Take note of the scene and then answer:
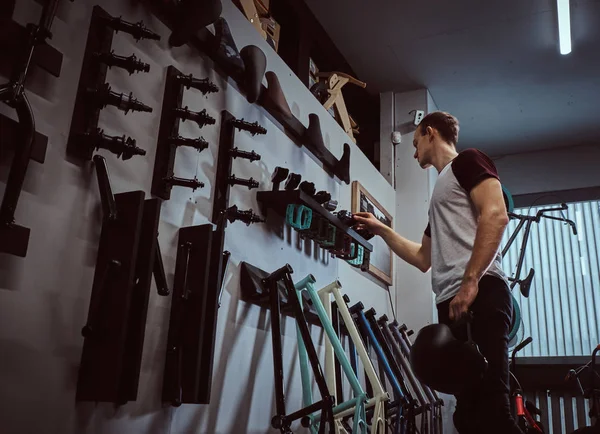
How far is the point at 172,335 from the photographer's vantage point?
1.85 m

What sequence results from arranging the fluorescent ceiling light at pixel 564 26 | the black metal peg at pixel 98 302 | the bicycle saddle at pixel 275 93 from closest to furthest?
the black metal peg at pixel 98 302 → the bicycle saddle at pixel 275 93 → the fluorescent ceiling light at pixel 564 26

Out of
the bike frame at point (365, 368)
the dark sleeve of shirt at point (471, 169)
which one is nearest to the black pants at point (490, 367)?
the dark sleeve of shirt at point (471, 169)

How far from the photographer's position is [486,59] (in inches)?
173

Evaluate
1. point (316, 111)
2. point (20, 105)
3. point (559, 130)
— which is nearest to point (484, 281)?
point (20, 105)

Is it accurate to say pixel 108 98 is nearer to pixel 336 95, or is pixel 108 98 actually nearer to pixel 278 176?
pixel 278 176

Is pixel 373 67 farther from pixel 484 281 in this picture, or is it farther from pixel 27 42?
pixel 27 42

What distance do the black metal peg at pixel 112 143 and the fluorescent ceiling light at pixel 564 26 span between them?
3.19m

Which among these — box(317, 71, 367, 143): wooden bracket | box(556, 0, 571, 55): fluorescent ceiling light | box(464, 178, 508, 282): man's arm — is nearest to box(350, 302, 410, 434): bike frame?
box(464, 178, 508, 282): man's arm

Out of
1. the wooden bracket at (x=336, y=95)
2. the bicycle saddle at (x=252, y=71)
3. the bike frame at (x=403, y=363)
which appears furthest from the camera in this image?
the wooden bracket at (x=336, y=95)

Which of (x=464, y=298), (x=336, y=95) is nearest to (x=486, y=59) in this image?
(x=336, y=95)

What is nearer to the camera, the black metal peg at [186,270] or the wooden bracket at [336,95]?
the black metal peg at [186,270]

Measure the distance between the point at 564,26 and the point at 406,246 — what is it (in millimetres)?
2317

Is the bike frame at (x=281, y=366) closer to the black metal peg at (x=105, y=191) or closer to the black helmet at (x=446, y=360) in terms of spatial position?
the black helmet at (x=446, y=360)

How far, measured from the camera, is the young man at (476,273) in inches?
66.6
